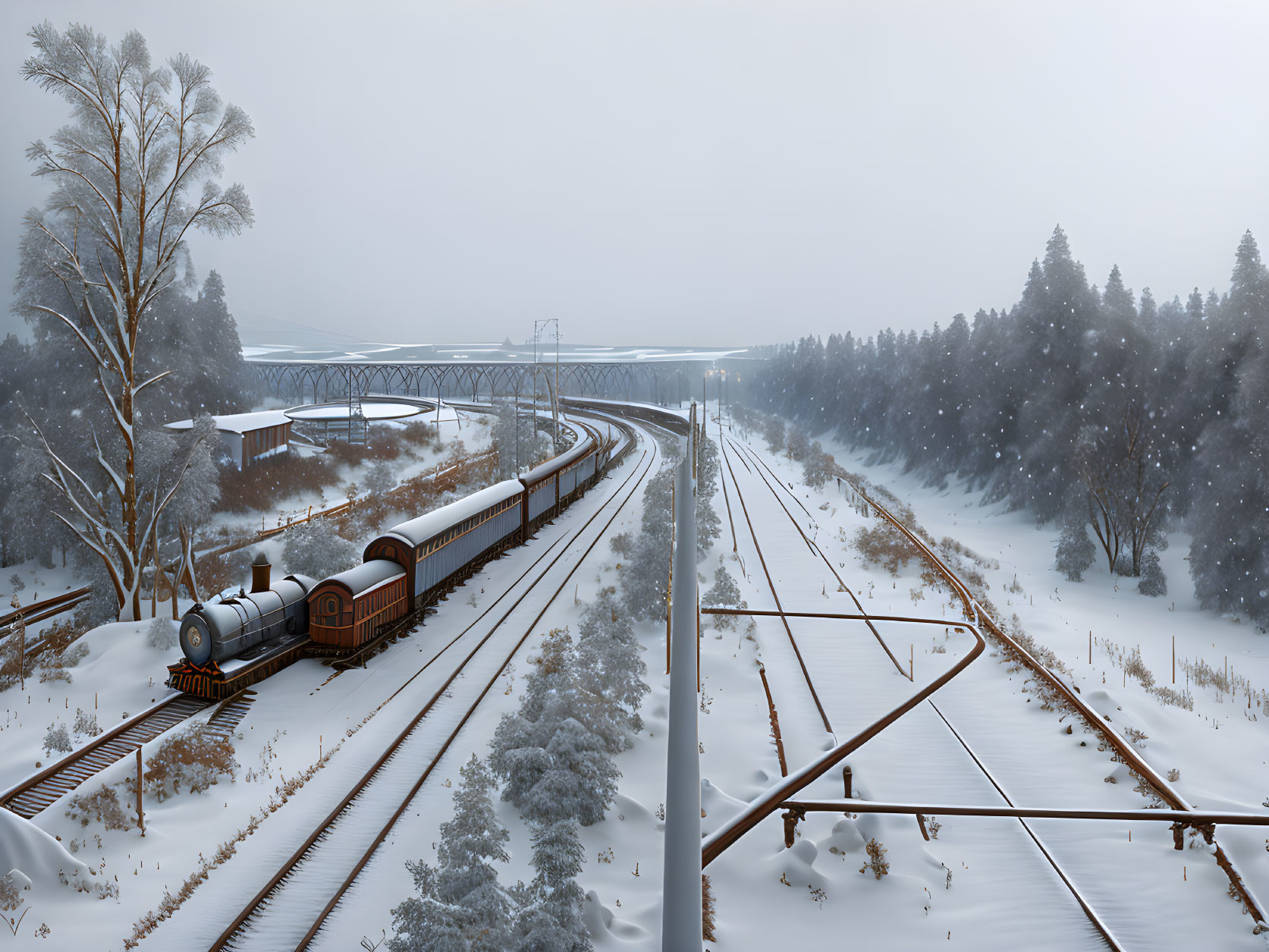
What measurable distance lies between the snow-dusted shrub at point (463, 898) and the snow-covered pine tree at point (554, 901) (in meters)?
0.24

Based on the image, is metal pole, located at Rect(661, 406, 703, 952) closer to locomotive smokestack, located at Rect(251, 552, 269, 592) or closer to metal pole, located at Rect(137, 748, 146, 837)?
metal pole, located at Rect(137, 748, 146, 837)

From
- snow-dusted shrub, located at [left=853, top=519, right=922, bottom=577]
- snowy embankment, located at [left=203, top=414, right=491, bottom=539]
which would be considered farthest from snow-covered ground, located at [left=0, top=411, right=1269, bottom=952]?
snowy embankment, located at [left=203, top=414, right=491, bottom=539]

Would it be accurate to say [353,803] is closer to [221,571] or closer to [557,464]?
[221,571]

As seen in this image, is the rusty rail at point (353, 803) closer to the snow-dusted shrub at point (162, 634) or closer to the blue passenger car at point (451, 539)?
the blue passenger car at point (451, 539)

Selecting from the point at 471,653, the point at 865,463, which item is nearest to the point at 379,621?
the point at 471,653

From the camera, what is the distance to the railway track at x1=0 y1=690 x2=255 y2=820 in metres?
13.3

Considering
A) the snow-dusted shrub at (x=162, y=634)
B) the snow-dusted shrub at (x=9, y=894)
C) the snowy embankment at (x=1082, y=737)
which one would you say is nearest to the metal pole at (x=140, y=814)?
the snow-dusted shrub at (x=9, y=894)

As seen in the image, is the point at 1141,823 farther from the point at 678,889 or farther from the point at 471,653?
the point at 471,653

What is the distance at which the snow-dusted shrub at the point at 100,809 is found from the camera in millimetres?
12516

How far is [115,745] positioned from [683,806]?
1784 cm

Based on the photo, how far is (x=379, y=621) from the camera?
2181cm

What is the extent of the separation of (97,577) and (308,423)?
36.7 meters

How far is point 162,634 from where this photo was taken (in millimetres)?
19719

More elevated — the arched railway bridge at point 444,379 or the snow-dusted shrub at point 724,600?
the arched railway bridge at point 444,379
